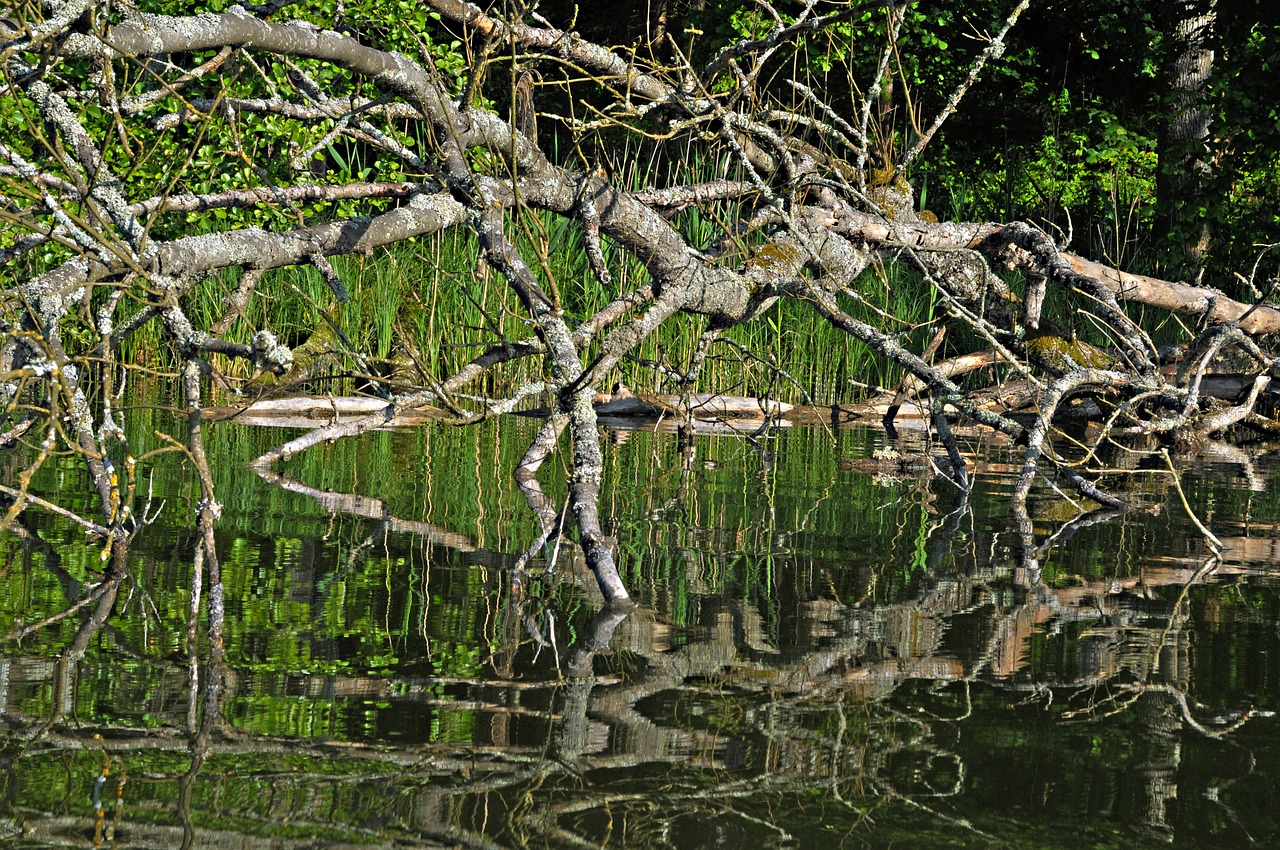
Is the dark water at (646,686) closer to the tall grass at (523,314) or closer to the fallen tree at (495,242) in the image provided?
the fallen tree at (495,242)

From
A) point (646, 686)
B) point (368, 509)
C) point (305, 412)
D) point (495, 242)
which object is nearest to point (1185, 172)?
point (305, 412)

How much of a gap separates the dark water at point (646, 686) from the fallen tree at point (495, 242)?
9.9 inches

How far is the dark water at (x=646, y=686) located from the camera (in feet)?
5.92

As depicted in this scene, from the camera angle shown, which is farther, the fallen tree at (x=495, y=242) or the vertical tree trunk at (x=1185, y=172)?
the vertical tree trunk at (x=1185, y=172)

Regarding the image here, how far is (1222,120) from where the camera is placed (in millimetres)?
9750

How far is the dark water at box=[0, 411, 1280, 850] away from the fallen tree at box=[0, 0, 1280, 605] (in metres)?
0.25

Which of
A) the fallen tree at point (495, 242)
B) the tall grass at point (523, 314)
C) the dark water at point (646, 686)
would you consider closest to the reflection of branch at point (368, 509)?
the dark water at point (646, 686)

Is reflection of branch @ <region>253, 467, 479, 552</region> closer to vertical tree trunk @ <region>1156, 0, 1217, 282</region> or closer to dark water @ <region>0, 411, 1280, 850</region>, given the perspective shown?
dark water @ <region>0, 411, 1280, 850</region>

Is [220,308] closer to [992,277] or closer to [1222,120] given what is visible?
[992,277]

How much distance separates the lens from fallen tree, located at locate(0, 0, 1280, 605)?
306 centimetres

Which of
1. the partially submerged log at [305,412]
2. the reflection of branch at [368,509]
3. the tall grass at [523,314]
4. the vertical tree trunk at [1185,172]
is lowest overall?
the reflection of branch at [368,509]

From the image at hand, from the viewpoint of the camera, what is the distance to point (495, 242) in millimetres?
3750

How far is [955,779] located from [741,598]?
1.16 metres

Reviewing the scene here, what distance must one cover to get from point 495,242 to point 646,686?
1.74 meters
